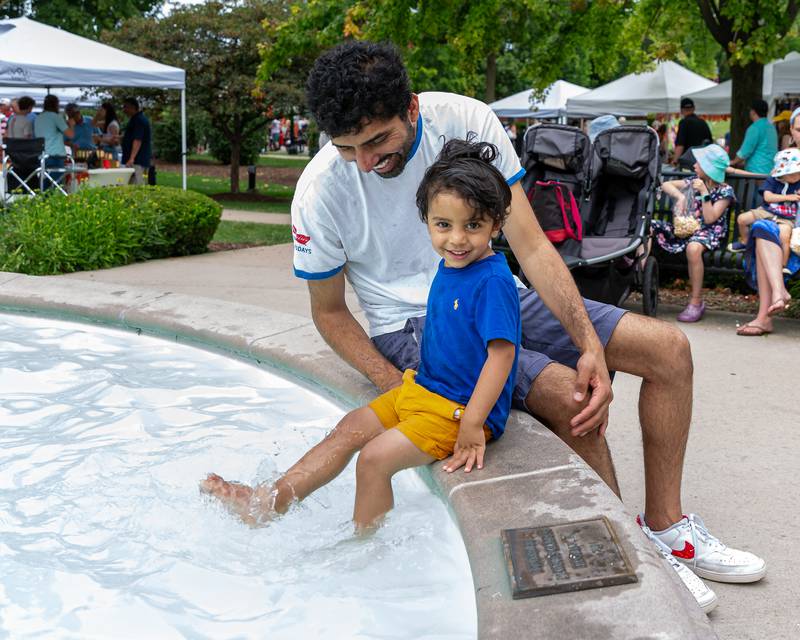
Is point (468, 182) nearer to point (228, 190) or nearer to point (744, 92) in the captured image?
point (744, 92)

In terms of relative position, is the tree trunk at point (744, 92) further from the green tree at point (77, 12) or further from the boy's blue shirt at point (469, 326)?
the green tree at point (77, 12)

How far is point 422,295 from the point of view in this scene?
3.38 m

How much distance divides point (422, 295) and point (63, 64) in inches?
482

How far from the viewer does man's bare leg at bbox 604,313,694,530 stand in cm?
294

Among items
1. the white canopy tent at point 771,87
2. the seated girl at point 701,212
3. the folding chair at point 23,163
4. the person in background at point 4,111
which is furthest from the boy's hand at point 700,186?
the person in background at point 4,111

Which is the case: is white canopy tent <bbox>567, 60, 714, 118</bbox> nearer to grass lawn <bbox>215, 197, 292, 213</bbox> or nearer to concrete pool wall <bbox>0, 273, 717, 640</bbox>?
grass lawn <bbox>215, 197, 292, 213</bbox>

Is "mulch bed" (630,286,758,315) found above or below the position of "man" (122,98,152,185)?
below

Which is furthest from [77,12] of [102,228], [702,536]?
[702,536]

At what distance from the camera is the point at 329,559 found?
9.63 feet

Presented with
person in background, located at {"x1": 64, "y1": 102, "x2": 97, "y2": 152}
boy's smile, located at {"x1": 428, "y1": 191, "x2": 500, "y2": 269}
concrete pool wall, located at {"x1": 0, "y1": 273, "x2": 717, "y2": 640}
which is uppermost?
person in background, located at {"x1": 64, "y1": 102, "x2": 97, "y2": 152}

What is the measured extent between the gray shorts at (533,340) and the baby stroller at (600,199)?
10.7 feet

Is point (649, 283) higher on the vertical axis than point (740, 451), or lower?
higher

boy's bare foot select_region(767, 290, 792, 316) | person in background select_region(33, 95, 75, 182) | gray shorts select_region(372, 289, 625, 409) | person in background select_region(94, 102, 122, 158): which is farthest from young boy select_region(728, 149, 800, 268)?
person in background select_region(94, 102, 122, 158)

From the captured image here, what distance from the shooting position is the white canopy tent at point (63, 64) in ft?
44.4
